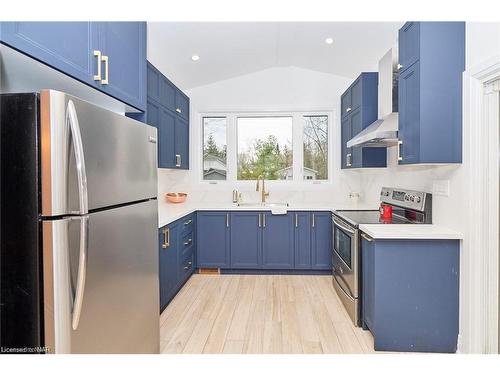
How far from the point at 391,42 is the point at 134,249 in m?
3.14

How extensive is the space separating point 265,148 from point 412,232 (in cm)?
281

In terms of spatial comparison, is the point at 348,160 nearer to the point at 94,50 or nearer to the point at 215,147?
the point at 215,147

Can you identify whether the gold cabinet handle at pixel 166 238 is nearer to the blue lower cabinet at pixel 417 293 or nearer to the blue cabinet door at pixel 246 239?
the blue cabinet door at pixel 246 239

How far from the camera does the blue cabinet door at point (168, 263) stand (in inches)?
112

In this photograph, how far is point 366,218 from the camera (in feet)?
9.46

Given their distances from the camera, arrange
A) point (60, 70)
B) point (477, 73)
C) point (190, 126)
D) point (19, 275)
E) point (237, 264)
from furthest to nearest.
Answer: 1. point (190, 126)
2. point (237, 264)
3. point (477, 73)
4. point (60, 70)
5. point (19, 275)

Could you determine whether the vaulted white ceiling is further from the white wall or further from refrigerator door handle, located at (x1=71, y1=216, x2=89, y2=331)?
refrigerator door handle, located at (x1=71, y1=216, x2=89, y2=331)

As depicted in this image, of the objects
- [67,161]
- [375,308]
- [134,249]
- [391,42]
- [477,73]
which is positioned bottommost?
[375,308]

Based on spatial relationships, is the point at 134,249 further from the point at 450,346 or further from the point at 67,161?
the point at 450,346

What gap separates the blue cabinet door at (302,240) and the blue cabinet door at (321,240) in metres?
0.06

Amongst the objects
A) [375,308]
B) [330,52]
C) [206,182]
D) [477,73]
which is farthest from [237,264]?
[477,73]

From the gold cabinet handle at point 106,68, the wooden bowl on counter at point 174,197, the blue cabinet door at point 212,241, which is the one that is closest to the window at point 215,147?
the wooden bowl on counter at point 174,197

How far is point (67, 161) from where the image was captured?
106 centimetres

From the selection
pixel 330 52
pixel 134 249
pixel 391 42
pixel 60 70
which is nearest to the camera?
pixel 60 70
